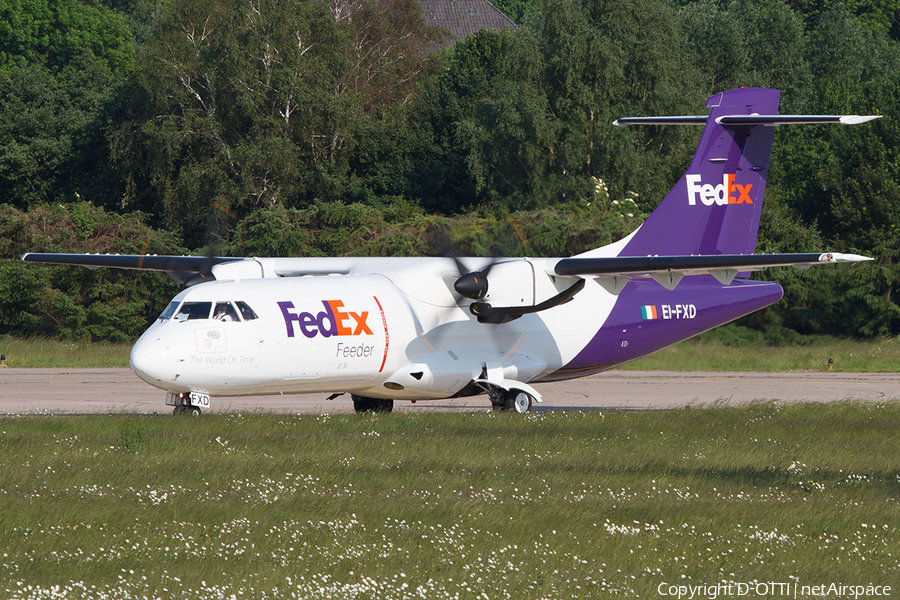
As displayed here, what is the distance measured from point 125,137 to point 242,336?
36164mm

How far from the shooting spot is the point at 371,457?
1407 cm

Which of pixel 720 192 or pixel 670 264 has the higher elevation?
pixel 720 192

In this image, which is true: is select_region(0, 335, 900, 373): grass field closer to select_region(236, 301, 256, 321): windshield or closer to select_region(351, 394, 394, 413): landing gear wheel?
select_region(351, 394, 394, 413): landing gear wheel

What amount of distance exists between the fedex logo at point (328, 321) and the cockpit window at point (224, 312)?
0.84 meters

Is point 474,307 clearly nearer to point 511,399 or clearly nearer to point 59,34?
point 511,399

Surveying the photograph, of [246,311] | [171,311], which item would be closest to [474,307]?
[246,311]

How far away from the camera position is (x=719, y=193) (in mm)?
23250

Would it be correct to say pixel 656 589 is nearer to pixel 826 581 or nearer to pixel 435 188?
pixel 826 581

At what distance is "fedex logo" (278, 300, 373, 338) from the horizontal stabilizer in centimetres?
398

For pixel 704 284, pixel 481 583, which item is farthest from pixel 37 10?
pixel 481 583

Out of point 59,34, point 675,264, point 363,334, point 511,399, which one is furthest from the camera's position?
point 59,34

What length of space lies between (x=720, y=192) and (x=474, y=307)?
6.68 m

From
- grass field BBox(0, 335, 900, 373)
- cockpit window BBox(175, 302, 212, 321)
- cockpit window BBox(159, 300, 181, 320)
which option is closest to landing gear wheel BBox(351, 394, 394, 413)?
cockpit window BBox(175, 302, 212, 321)

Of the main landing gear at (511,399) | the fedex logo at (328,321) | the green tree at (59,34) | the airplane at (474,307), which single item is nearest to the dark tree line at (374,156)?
the airplane at (474,307)
